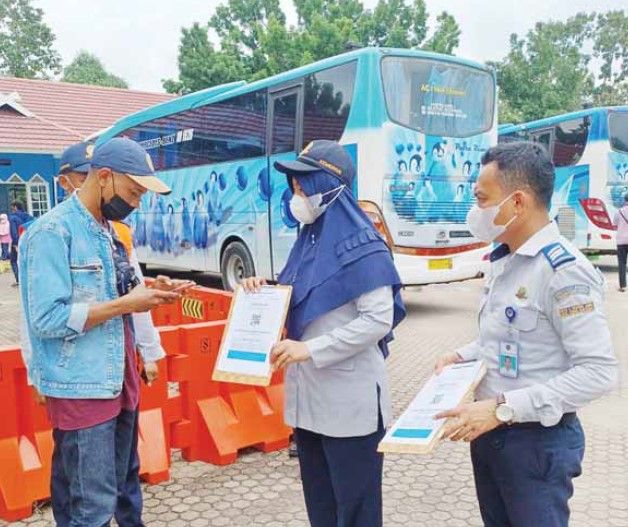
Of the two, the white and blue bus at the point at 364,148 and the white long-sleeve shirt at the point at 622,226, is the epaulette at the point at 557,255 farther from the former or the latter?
the white long-sleeve shirt at the point at 622,226

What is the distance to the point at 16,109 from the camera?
17.8m

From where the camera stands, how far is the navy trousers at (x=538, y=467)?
5.75 feet

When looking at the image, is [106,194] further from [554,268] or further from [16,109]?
[16,109]

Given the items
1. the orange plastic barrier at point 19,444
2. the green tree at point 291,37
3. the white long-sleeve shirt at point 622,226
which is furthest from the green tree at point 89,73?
the orange plastic barrier at point 19,444

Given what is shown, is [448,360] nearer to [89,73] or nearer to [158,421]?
[158,421]

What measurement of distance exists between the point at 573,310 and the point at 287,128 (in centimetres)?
729

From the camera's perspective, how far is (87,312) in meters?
2.09

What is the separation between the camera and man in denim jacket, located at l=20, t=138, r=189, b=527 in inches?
82.2

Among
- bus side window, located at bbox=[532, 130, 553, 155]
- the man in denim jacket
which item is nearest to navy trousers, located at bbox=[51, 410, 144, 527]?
the man in denim jacket

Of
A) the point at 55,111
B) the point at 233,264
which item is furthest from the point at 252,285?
the point at 55,111

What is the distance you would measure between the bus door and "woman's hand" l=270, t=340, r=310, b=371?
20.5 ft

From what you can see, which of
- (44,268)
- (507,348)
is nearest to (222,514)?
(44,268)

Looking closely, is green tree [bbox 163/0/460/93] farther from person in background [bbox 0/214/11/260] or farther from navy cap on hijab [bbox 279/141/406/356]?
navy cap on hijab [bbox 279/141/406/356]

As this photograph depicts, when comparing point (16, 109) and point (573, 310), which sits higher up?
point (16, 109)
